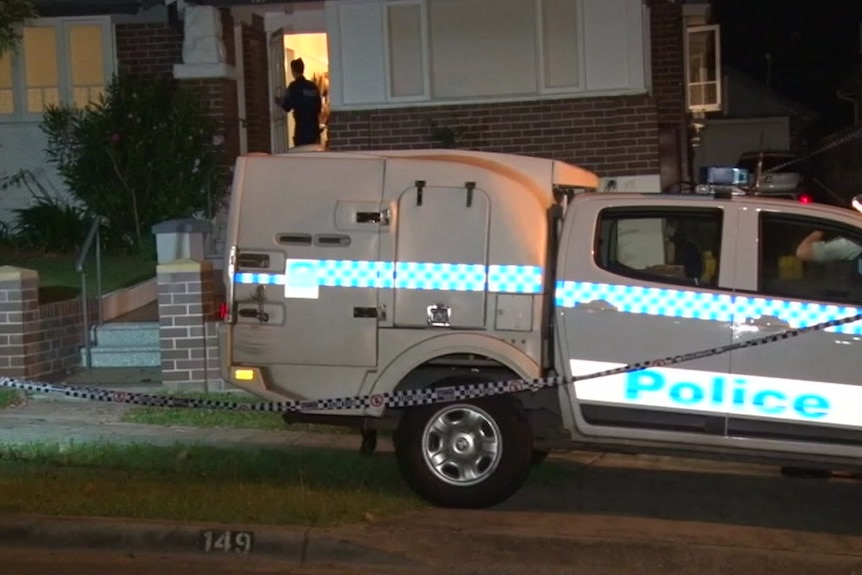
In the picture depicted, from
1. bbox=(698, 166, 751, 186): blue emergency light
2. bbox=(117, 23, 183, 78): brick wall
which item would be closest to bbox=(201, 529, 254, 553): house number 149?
bbox=(698, 166, 751, 186): blue emergency light

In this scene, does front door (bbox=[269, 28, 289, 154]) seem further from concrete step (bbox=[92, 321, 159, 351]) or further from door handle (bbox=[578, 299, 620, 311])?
door handle (bbox=[578, 299, 620, 311])

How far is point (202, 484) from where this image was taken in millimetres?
7656

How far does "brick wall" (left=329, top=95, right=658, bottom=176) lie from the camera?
14.0m

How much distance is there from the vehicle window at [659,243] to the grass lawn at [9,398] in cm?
572

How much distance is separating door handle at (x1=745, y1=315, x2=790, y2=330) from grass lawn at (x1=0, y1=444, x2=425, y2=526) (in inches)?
84.2

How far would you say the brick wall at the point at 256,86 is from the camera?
15883 mm

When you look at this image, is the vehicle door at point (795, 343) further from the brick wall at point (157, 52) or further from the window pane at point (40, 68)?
the window pane at point (40, 68)

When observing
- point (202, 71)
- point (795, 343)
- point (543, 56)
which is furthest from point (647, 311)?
point (202, 71)

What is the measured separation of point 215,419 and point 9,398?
6.37 feet

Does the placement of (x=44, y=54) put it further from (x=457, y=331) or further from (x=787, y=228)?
(x=787, y=228)

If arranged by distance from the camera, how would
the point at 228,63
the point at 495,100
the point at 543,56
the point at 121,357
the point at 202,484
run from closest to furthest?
the point at 202,484, the point at 121,357, the point at 543,56, the point at 495,100, the point at 228,63

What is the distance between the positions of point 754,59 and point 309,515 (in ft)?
128

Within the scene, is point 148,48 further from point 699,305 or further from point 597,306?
point 699,305

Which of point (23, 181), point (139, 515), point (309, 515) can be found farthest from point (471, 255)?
point (23, 181)
